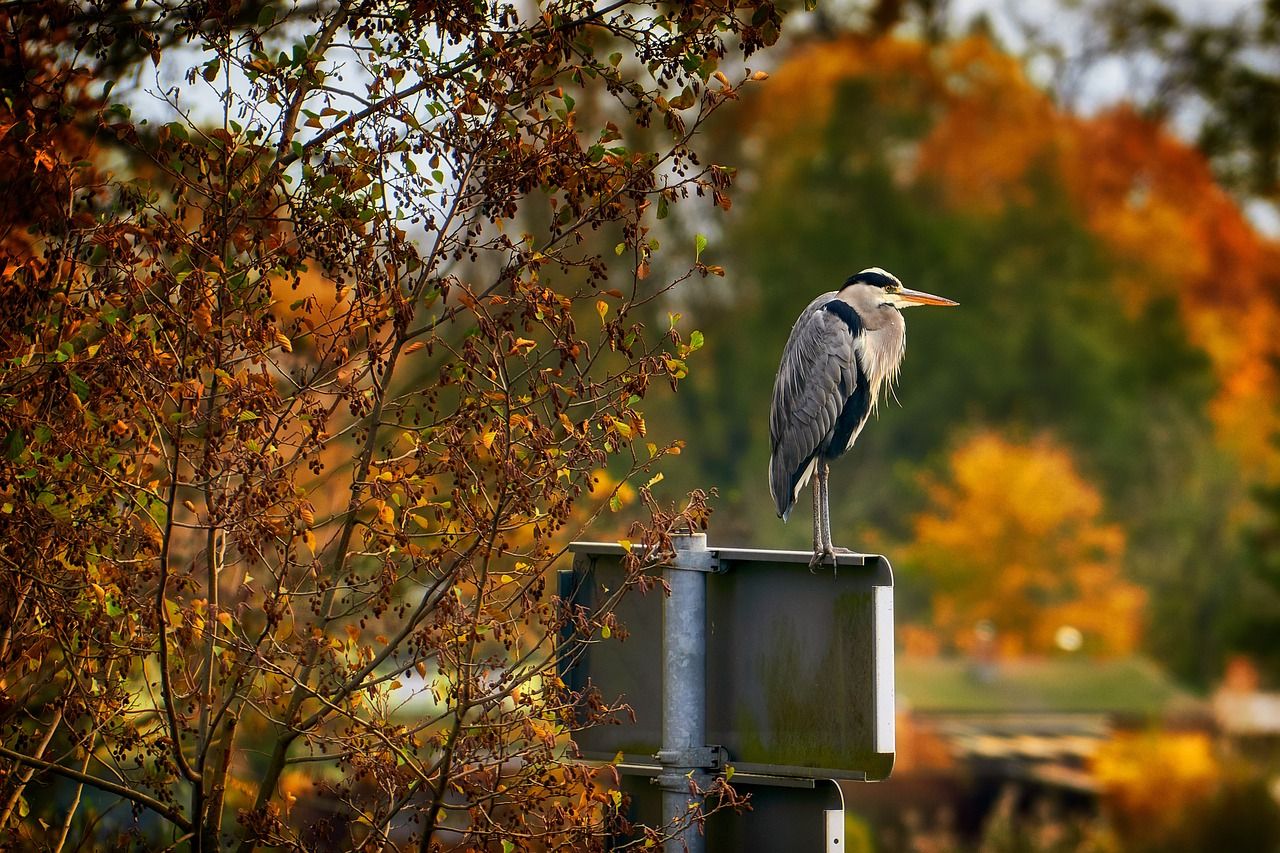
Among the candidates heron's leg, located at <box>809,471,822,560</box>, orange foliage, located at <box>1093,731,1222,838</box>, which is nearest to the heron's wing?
heron's leg, located at <box>809,471,822,560</box>

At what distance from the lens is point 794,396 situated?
6.06m

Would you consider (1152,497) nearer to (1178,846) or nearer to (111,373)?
(1178,846)

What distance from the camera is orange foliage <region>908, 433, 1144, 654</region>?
1502 inches

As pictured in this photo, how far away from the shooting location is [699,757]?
12.8 ft

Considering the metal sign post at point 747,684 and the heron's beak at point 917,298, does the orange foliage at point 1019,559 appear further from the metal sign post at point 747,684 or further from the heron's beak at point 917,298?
the metal sign post at point 747,684

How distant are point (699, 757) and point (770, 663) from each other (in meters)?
0.29

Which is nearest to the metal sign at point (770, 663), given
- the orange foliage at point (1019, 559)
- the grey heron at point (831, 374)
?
the grey heron at point (831, 374)

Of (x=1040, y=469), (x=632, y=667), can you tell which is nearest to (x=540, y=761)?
(x=632, y=667)

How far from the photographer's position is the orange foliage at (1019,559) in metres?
38.2

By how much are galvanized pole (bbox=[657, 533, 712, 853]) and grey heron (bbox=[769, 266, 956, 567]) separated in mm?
2056

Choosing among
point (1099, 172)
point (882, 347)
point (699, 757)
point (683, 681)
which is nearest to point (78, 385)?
point (683, 681)

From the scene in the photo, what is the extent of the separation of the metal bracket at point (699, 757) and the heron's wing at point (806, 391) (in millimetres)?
2189

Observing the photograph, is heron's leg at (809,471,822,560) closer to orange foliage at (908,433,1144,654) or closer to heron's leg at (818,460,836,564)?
→ heron's leg at (818,460,836,564)

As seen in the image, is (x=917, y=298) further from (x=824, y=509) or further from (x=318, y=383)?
(x=318, y=383)
